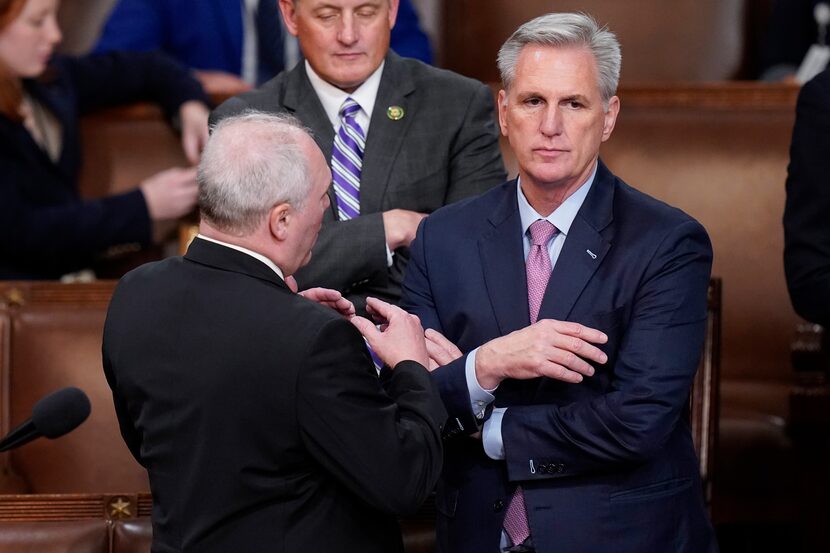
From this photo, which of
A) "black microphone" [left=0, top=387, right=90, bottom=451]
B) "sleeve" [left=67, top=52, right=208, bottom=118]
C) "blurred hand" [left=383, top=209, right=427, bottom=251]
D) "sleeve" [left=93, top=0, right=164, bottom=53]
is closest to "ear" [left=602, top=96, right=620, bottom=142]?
"blurred hand" [left=383, top=209, right=427, bottom=251]

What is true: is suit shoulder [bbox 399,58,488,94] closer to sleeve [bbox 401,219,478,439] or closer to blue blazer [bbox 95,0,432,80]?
sleeve [bbox 401,219,478,439]

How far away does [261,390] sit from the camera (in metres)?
1.60

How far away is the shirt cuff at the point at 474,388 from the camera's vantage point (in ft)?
5.95

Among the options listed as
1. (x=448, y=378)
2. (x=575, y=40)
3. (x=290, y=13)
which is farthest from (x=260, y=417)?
(x=290, y=13)

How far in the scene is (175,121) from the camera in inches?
132

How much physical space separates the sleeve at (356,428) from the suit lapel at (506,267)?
0.95 feet

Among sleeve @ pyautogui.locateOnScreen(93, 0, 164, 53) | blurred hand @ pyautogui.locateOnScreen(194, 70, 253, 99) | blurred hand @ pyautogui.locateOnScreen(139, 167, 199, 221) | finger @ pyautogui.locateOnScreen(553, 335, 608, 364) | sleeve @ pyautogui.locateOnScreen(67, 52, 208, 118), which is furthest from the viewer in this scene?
sleeve @ pyautogui.locateOnScreen(93, 0, 164, 53)

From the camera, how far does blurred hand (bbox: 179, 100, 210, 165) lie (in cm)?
324

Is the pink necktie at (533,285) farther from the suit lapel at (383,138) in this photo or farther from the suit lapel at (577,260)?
the suit lapel at (383,138)

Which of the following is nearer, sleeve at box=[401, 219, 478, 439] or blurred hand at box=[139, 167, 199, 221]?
sleeve at box=[401, 219, 478, 439]

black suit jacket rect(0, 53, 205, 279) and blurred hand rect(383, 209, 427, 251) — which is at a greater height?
blurred hand rect(383, 209, 427, 251)

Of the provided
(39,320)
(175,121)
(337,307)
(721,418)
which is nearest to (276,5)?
(175,121)

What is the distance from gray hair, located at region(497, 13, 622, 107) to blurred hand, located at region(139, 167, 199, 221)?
146cm

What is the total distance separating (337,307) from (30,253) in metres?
1.48
